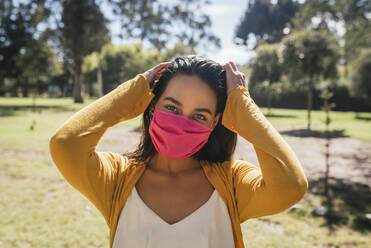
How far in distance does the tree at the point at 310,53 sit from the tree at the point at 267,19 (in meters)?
29.8

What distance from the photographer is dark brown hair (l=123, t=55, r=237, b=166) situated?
5.13ft

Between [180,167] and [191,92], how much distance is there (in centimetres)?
46

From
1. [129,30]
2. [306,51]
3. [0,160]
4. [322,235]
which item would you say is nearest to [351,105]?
[306,51]

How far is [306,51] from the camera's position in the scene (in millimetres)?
14164

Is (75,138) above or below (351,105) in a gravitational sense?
above

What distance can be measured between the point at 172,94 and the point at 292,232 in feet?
10.4

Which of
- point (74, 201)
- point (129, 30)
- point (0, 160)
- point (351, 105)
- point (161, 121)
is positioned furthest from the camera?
point (129, 30)

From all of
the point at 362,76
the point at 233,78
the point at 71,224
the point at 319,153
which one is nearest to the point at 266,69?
the point at 362,76

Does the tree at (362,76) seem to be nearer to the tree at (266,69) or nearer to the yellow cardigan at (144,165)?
the tree at (266,69)

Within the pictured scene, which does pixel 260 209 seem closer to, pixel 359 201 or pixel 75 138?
pixel 75 138

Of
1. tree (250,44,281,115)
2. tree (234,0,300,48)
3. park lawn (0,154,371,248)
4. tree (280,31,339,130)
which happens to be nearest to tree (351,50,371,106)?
tree (280,31,339,130)

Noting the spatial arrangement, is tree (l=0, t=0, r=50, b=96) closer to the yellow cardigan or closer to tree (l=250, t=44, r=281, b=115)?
tree (l=250, t=44, r=281, b=115)

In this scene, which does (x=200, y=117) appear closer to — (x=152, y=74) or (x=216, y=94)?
(x=216, y=94)

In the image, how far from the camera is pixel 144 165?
5.25 ft
